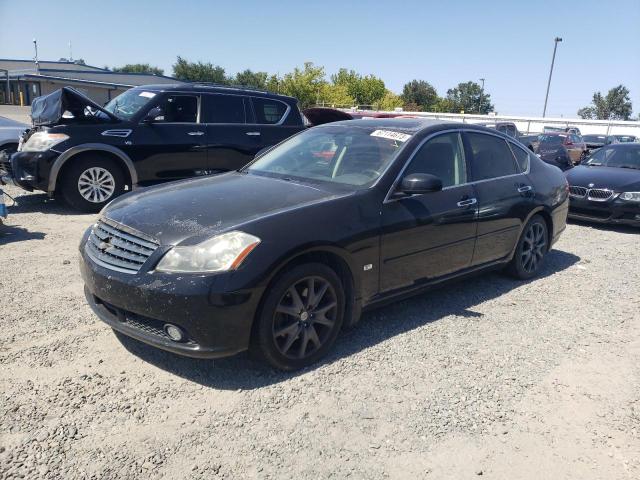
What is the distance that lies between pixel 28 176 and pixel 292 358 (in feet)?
19.4

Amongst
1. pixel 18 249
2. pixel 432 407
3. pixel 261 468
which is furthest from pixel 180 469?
pixel 18 249

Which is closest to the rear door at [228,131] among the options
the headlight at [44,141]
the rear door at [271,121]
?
the rear door at [271,121]

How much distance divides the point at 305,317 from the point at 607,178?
301 inches

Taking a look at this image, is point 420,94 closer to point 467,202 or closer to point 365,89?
point 365,89

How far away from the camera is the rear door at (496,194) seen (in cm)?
483

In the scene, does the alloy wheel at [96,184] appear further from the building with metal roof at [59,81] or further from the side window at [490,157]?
the building with metal roof at [59,81]

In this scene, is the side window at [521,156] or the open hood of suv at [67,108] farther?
the open hood of suv at [67,108]

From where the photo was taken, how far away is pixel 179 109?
8.32 m

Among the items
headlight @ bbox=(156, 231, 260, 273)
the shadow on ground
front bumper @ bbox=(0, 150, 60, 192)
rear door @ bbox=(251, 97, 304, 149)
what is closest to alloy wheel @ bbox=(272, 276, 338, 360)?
the shadow on ground

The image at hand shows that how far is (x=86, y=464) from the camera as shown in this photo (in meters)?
2.52

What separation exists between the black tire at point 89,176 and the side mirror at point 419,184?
538cm

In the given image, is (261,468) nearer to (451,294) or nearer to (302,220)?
(302,220)

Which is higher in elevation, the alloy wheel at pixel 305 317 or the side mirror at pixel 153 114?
the side mirror at pixel 153 114

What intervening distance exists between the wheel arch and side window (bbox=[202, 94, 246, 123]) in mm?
1396
